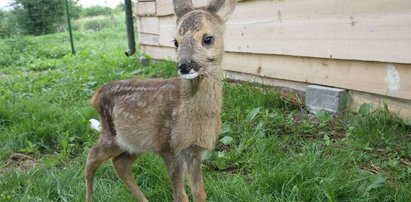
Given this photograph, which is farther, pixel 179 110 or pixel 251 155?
pixel 251 155

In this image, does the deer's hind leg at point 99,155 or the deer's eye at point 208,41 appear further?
the deer's hind leg at point 99,155

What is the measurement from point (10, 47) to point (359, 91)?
10072 mm

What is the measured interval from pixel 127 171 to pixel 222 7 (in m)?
1.38

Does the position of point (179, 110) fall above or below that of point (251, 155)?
above

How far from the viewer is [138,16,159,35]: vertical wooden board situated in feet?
28.2

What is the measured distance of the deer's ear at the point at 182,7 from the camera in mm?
3465

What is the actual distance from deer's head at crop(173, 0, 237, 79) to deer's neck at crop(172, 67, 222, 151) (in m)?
0.14

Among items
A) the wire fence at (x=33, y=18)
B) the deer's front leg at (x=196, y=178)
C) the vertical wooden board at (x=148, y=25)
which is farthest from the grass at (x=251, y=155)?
the wire fence at (x=33, y=18)

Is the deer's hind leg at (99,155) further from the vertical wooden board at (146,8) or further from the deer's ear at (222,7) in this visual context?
the vertical wooden board at (146,8)

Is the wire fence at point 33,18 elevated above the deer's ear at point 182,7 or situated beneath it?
situated beneath

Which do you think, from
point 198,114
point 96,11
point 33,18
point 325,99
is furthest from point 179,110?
point 96,11

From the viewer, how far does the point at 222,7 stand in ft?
11.2

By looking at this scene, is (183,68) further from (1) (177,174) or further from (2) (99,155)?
(2) (99,155)

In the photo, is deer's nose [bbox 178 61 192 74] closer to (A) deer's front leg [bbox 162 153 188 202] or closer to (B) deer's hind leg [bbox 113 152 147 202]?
(A) deer's front leg [bbox 162 153 188 202]
